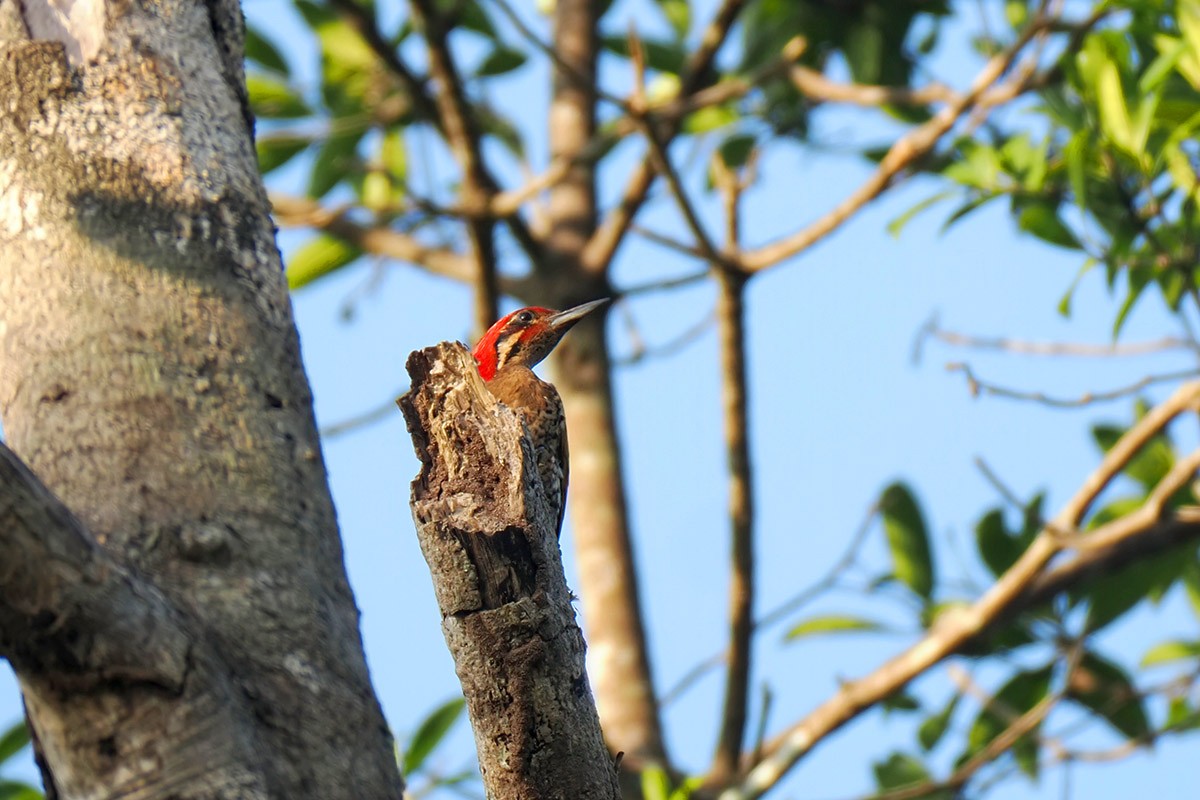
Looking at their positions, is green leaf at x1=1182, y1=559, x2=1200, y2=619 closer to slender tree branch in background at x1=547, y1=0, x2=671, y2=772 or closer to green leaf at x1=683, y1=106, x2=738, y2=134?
slender tree branch in background at x1=547, y1=0, x2=671, y2=772

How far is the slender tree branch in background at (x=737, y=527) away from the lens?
4.97 metres

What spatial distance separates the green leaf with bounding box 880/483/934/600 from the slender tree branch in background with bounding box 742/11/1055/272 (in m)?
1.18

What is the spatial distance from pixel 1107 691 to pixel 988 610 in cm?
135

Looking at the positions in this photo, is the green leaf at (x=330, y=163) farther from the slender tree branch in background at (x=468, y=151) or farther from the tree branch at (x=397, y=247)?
the slender tree branch in background at (x=468, y=151)

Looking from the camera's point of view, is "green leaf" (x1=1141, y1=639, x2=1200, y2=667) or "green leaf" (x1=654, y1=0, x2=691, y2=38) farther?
"green leaf" (x1=654, y1=0, x2=691, y2=38)

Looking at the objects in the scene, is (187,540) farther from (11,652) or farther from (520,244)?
(520,244)

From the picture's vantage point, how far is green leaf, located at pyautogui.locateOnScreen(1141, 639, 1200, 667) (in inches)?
234

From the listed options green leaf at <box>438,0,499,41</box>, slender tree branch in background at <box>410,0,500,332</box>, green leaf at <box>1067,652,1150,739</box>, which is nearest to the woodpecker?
slender tree branch in background at <box>410,0,500,332</box>

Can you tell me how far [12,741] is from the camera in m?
4.65

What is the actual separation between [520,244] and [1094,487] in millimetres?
2720

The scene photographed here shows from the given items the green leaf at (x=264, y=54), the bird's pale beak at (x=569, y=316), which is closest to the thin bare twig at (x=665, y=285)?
the bird's pale beak at (x=569, y=316)

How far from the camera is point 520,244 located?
6.12 m

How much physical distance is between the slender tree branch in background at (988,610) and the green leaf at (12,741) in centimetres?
232

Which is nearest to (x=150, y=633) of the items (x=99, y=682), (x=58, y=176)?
(x=99, y=682)
